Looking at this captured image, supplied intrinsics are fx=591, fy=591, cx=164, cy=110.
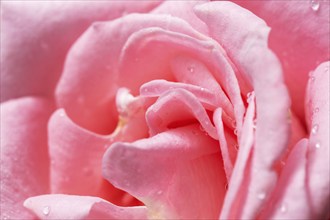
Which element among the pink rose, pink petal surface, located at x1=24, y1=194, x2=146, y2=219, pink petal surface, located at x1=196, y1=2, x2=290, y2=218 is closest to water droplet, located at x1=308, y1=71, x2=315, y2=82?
the pink rose

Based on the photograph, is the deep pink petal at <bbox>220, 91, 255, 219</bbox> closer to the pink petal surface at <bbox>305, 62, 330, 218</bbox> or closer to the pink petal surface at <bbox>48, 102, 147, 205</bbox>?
the pink petal surface at <bbox>305, 62, 330, 218</bbox>

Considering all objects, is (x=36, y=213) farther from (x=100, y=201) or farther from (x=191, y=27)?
(x=191, y=27)

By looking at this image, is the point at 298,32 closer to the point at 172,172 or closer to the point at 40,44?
the point at 172,172

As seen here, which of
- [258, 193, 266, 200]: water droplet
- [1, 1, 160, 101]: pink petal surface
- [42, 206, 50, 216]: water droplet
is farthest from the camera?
[1, 1, 160, 101]: pink petal surface

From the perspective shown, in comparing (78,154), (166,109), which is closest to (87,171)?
(78,154)

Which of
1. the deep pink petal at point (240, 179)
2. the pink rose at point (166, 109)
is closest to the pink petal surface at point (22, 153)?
the pink rose at point (166, 109)

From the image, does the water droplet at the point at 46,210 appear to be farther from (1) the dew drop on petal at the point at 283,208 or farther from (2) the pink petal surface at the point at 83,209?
(1) the dew drop on petal at the point at 283,208
